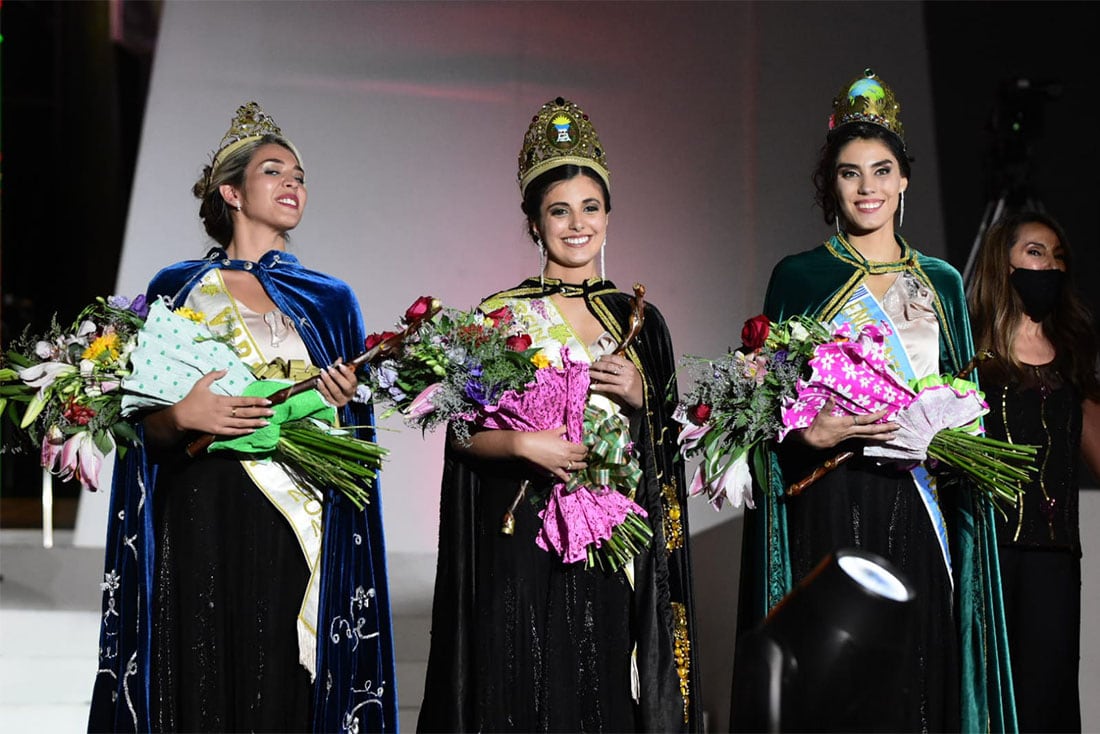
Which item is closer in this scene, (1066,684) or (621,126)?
(1066,684)

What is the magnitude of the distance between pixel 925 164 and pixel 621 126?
4.02 feet

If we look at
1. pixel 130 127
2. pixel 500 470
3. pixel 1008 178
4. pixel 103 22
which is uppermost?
pixel 103 22

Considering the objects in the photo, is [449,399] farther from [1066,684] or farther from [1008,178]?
[1008,178]

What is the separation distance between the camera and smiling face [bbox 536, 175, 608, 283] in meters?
3.25

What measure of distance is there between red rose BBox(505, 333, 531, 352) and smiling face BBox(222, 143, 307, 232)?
0.69 m

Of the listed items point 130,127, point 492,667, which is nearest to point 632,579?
point 492,667

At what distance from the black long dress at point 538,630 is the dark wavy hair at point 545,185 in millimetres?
424

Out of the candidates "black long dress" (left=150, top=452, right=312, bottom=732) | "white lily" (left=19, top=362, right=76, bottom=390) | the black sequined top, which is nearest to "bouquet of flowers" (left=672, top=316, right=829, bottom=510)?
the black sequined top

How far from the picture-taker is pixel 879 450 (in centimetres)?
306

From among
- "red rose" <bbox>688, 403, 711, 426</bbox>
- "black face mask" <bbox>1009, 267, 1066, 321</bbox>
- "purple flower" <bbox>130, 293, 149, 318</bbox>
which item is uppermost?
"black face mask" <bbox>1009, 267, 1066, 321</bbox>

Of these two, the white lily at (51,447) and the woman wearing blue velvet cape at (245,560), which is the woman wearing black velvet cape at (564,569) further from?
the white lily at (51,447)

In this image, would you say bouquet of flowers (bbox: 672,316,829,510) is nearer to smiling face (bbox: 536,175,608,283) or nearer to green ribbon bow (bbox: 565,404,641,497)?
green ribbon bow (bbox: 565,404,641,497)

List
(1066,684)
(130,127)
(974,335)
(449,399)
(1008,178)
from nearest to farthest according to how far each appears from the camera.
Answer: (449,399)
(1066,684)
(974,335)
(1008,178)
(130,127)

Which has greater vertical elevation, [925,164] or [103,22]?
[103,22]
